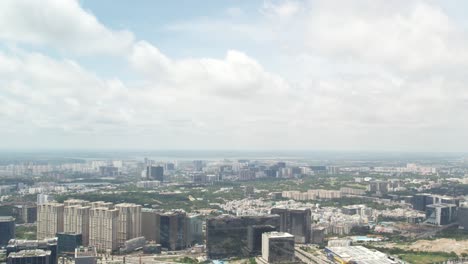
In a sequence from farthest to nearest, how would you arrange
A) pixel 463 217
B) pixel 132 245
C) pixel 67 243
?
pixel 463 217, pixel 132 245, pixel 67 243

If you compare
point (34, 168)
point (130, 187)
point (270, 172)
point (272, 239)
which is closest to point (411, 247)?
point (272, 239)

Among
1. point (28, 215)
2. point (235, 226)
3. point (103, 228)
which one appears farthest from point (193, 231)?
point (28, 215)

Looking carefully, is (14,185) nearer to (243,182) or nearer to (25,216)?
(25,216)

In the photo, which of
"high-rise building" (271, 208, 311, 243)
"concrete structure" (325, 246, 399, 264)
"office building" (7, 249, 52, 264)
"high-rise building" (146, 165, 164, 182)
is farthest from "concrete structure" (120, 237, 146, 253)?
"high-rise building" (146, 165, 164, 182)

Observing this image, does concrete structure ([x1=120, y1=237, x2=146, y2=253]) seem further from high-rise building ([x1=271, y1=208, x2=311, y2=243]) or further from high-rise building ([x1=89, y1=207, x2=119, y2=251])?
Answer: high-rise building ([x1=271, y1=208, x2=311, y2=243])

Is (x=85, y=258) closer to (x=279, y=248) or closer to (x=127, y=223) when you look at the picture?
(x=127, y=223)
